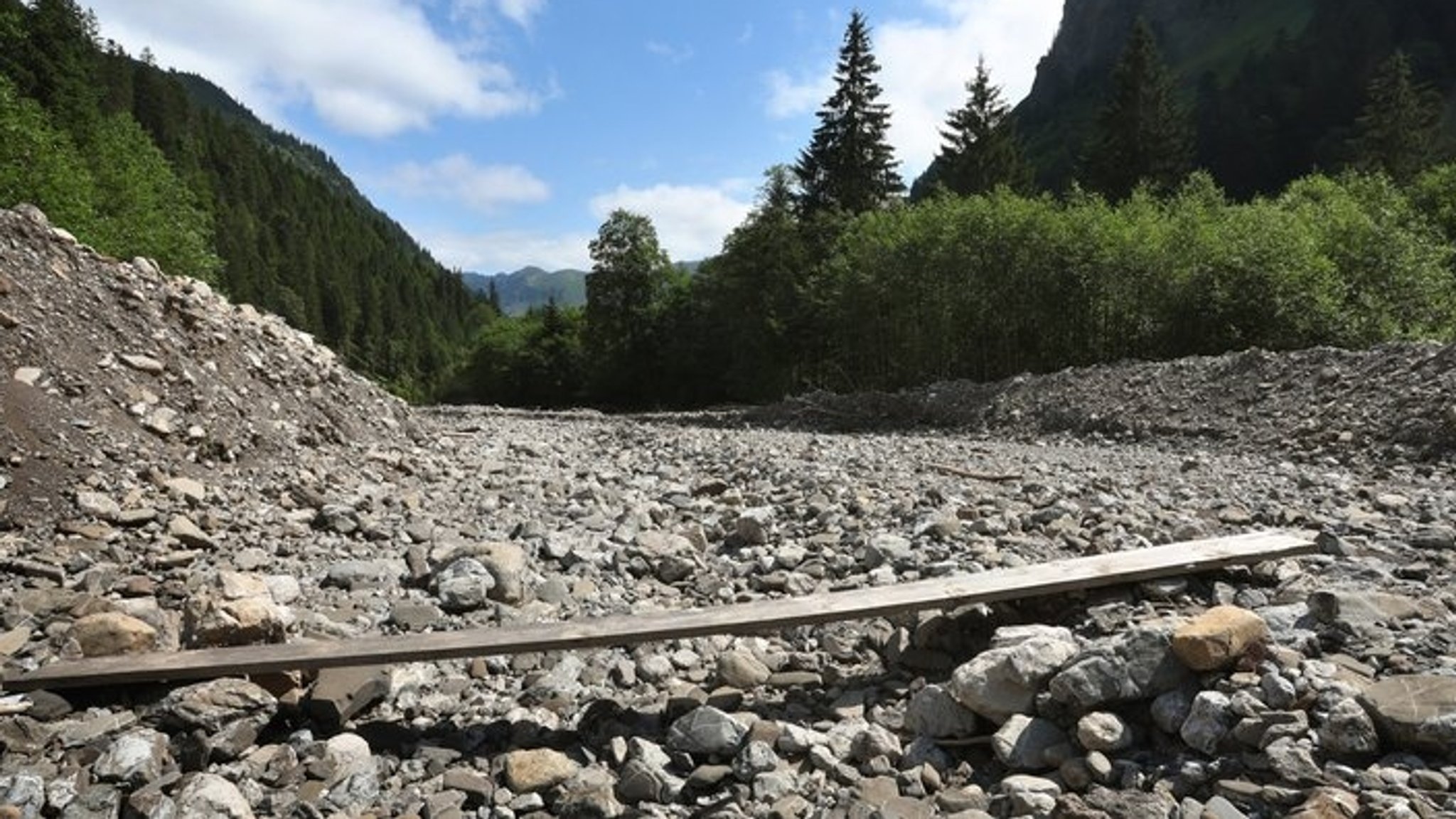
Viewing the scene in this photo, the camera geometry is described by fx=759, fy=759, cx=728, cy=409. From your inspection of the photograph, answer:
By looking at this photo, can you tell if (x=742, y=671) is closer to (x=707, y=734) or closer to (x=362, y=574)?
(x=707, y=734)

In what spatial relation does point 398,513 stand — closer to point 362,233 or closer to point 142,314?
point 142,314

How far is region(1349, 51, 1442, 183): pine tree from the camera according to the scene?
34219mm

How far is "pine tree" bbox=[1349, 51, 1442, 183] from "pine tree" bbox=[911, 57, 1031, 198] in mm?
15343

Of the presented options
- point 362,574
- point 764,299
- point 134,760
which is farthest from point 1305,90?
point 134,760

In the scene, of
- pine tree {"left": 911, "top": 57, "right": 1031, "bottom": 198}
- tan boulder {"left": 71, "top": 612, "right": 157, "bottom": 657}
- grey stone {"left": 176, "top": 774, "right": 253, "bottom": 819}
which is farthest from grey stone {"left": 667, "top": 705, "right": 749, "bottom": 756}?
pine tree {"left": 911, "top": 57, "right": 1031, "bottom": 198}

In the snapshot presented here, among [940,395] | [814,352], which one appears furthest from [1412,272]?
[814,352]

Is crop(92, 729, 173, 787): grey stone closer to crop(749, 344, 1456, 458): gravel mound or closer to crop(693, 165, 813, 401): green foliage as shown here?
crop(749, 344, 1456, 458): gravel mound

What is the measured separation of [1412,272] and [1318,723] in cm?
1708

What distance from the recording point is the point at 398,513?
19.0 feet

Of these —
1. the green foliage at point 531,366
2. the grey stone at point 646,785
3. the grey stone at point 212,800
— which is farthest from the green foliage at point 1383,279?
the green foliage at point 531,366

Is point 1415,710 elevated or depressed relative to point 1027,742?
elevated

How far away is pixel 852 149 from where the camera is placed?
1254 inches

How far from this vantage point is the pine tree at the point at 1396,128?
112ft

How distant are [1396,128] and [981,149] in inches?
747
